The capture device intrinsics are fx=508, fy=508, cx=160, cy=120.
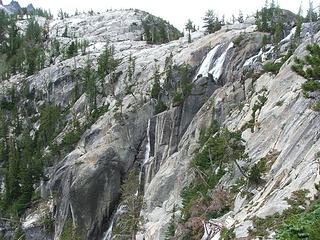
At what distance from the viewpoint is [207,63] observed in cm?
7719

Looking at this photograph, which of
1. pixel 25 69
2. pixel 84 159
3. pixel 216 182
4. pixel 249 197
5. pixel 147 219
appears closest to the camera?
pixel 249 197

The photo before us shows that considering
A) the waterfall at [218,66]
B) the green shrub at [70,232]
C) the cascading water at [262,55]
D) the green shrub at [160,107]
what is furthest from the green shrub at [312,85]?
the green shrub at [160,107]

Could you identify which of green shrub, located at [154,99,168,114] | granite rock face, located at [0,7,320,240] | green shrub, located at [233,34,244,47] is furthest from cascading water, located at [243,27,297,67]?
green shrub, located at [154,99,168,114]

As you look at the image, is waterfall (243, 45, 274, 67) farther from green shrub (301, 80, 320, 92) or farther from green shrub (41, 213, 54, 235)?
green shrub (41, 213, 54, 235)

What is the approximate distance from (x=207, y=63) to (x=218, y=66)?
3.87m

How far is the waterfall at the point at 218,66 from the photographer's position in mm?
72562

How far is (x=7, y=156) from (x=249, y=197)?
7874 cm

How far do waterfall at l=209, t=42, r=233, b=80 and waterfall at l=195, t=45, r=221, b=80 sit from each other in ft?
4.52

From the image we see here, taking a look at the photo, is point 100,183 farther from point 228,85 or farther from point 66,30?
point 66,30

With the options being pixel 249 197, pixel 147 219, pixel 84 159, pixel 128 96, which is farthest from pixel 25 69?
pixel 249 197

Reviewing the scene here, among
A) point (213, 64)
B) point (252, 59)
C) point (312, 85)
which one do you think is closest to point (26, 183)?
point (213, 64)

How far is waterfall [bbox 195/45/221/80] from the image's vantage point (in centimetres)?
7606

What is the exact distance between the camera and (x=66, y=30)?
528 feet

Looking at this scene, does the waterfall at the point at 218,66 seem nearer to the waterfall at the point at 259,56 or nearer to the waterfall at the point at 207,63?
the waterfall at the point at 207,63
